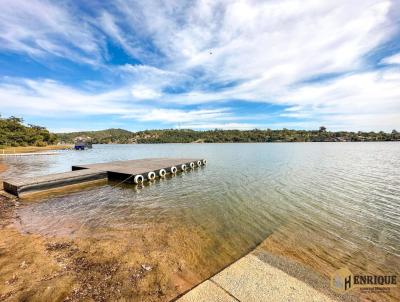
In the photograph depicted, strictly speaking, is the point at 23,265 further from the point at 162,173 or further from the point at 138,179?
the point at 162,173

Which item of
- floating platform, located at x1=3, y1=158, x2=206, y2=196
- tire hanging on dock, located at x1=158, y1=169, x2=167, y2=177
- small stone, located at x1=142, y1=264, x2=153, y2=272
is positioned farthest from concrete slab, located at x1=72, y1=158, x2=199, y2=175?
small stone, located at x1=142, y1=264, x2=153, y2=272

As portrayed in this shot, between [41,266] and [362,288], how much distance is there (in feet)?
25.2

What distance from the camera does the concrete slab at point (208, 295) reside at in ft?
12.6

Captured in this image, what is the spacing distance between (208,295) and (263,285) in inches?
45.7

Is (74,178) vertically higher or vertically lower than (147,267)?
higher

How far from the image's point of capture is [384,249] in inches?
264

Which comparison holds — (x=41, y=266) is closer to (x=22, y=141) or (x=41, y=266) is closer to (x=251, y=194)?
(x=251, y=194)

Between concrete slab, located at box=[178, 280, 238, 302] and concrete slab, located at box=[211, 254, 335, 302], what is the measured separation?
127mm

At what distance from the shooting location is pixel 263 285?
4246mm

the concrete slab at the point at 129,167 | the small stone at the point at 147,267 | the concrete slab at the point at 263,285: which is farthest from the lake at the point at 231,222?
the concrete slab at the point at 129,167

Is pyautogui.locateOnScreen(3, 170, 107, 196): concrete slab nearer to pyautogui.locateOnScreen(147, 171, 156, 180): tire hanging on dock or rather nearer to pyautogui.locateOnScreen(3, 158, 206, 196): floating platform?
pyautogui.locateOnScreen(3, 158, 206, 196): floating platform

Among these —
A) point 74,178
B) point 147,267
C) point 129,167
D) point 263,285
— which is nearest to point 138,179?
point 129,167

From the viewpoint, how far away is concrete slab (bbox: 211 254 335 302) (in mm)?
3918

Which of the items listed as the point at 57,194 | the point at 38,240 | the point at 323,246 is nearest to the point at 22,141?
the point at 57,194
